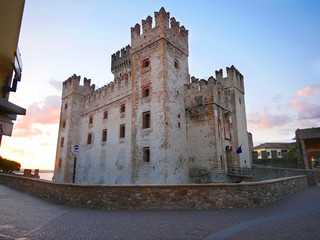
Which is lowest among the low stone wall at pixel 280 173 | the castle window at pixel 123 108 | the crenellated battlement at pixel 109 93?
the low stone wall at pixel 280 173

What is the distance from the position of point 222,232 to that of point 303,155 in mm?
21906

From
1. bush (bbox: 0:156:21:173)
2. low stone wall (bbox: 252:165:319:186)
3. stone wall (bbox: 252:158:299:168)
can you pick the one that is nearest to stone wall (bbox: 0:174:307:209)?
low stone wall (bbox: 252:165:319:186)

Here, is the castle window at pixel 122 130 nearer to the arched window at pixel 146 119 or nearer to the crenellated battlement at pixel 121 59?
the arched window at pixel 146 119

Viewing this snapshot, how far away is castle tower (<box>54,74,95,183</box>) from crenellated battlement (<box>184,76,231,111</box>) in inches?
568

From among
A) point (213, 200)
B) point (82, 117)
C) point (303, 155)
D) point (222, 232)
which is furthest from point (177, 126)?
point (303, 155)

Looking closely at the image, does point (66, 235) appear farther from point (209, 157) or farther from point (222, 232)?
point (209, 157)

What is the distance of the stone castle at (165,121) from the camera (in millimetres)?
15773

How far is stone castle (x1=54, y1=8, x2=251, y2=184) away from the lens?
1577 centimetres

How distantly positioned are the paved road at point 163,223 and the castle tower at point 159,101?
7271 mm

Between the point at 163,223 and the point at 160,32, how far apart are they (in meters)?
14.8

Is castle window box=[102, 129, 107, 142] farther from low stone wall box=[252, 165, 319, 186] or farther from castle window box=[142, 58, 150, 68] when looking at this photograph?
low stone wall box=[252, 165, 319, 186]

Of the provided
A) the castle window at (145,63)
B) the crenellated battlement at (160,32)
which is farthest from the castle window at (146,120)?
the crenellated battlement at (160,32)

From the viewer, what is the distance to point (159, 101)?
16188mm

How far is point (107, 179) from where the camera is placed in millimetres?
19438
